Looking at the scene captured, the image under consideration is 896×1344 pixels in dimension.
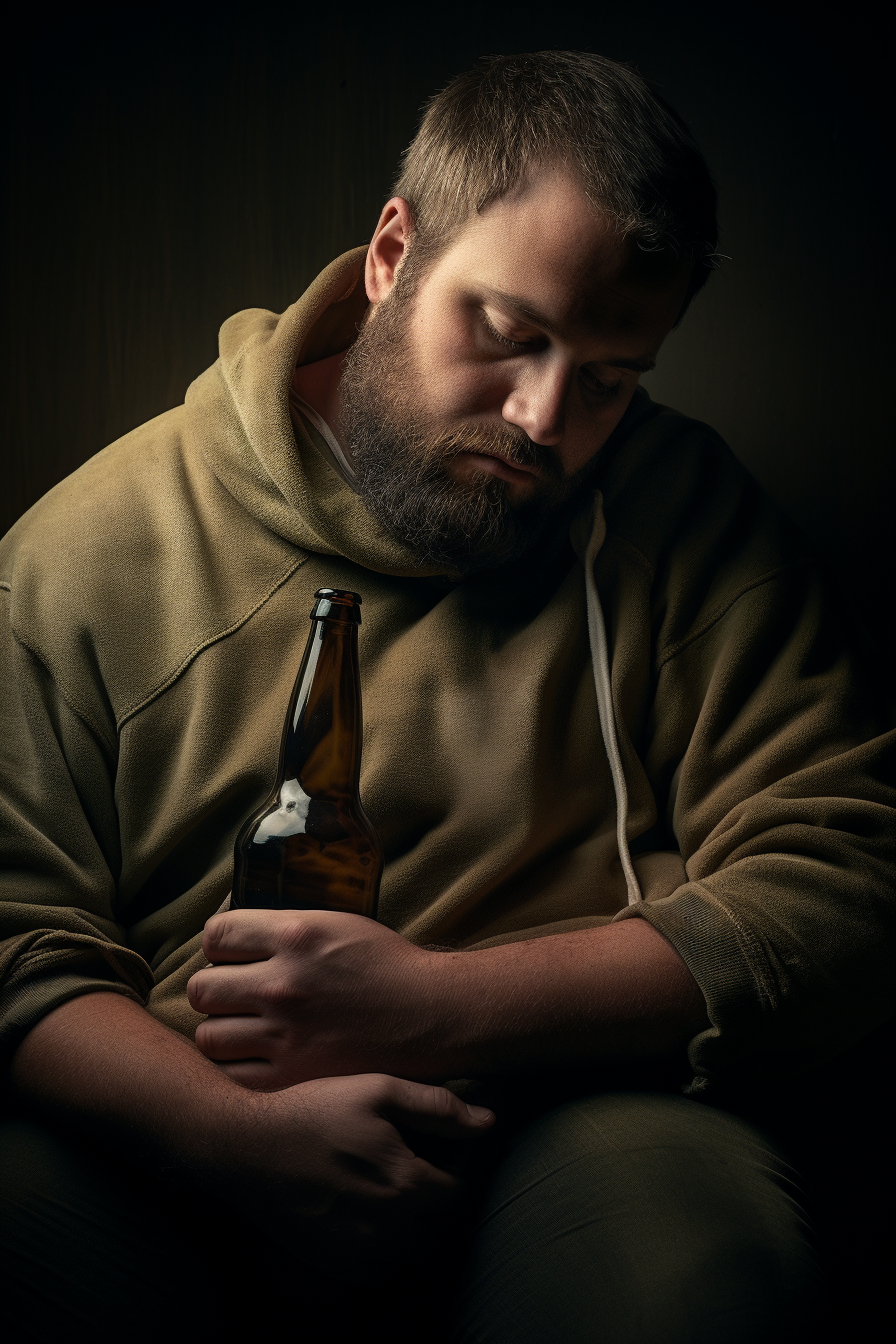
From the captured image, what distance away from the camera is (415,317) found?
91cm

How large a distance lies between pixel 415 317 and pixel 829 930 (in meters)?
0.64

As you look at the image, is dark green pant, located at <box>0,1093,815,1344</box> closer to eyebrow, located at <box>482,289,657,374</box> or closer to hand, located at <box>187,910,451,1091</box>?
hand, located at <box>187,910,451,1091</box>

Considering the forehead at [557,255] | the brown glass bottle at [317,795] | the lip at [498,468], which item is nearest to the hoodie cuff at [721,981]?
the brown glass bottle at [317,795]

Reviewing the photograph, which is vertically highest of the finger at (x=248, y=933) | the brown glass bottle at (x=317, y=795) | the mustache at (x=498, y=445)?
the mustache at (x=498, y=445)

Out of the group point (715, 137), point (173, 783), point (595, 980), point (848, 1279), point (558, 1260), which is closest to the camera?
point (558, 1260)

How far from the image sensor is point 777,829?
85 cm

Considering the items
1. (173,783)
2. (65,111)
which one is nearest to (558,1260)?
(173,783)

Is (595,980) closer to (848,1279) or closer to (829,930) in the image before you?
(829,930)

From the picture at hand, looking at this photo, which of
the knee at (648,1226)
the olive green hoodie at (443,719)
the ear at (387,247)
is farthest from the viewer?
the ear at (387,247)

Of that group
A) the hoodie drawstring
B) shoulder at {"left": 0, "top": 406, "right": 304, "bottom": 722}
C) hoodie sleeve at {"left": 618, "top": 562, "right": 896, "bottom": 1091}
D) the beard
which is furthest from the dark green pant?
the beard

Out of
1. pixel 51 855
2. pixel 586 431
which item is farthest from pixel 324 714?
pixel 586 431

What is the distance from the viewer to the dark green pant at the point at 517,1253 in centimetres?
63

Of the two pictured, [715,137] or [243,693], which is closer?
[243,693]

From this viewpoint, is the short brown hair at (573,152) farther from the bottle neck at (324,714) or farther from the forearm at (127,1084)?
the forearm at (127,1084)
